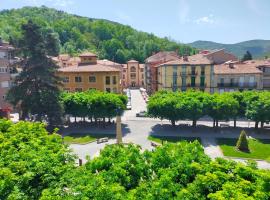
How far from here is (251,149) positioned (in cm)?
3694

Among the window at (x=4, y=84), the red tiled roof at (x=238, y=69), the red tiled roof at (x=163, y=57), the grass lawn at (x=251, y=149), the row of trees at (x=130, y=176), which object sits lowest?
the grass lawn at (x=251, y=149)

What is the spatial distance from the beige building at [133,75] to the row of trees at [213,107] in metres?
78.6

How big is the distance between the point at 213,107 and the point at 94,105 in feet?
62.7

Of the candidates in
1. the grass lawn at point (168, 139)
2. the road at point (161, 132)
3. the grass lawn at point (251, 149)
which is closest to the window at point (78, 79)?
the road at point (161, 132)

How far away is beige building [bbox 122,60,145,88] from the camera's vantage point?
401ft

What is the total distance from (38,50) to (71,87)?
21.8 metres

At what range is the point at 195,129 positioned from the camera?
4625cm

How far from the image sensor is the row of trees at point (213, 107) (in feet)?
136

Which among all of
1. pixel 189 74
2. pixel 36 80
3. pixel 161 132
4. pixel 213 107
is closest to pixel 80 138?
pixel 36 80

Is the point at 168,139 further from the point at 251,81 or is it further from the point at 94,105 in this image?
the point at 251,81

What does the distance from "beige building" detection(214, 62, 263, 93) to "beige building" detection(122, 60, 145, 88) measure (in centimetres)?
6251

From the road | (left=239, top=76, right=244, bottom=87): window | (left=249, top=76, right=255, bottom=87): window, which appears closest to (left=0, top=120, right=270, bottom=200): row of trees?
the road

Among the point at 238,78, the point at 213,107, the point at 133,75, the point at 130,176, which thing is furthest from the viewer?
the point at 133,75

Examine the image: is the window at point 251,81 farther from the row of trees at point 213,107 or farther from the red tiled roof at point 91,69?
the red tiled roof at point 91,69
